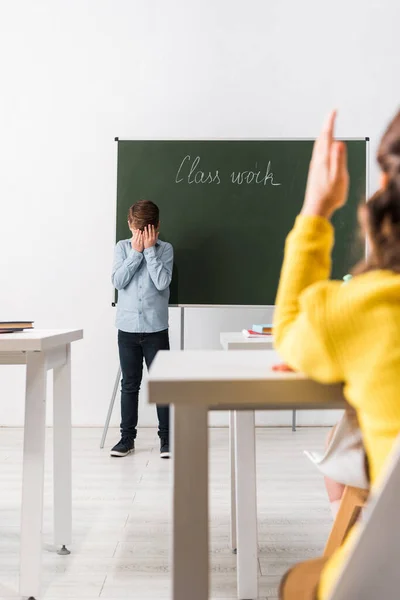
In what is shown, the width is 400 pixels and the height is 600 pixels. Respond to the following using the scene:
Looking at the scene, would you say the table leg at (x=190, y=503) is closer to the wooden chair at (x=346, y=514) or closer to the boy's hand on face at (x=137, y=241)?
the wooden chair at (x=346, y=514)

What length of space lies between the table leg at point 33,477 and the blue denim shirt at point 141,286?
1975 millimetres

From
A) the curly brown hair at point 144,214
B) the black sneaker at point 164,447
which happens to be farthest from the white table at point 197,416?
the curly brown hair at point 144,214

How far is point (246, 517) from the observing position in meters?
1.75

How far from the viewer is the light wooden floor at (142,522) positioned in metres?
1.87

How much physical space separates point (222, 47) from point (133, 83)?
662mm

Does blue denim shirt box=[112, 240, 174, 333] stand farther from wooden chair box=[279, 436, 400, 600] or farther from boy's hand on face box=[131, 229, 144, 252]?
wooden chair box=[279, 436, 400, 600]

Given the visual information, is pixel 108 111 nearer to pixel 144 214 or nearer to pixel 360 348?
pixel 144 214

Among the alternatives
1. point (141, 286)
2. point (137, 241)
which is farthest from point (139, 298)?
point (137, 241)

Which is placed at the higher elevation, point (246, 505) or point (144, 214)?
point (144, 214)

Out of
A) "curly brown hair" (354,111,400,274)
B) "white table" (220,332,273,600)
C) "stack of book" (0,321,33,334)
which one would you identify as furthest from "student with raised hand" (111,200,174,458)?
"curly brown hair" (354,111,400,274)

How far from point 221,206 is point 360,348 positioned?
131 inches

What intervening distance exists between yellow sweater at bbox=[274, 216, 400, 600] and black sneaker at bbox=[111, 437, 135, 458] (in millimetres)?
2934

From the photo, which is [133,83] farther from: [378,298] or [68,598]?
[378,298]

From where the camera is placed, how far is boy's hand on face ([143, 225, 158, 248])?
368 cm
